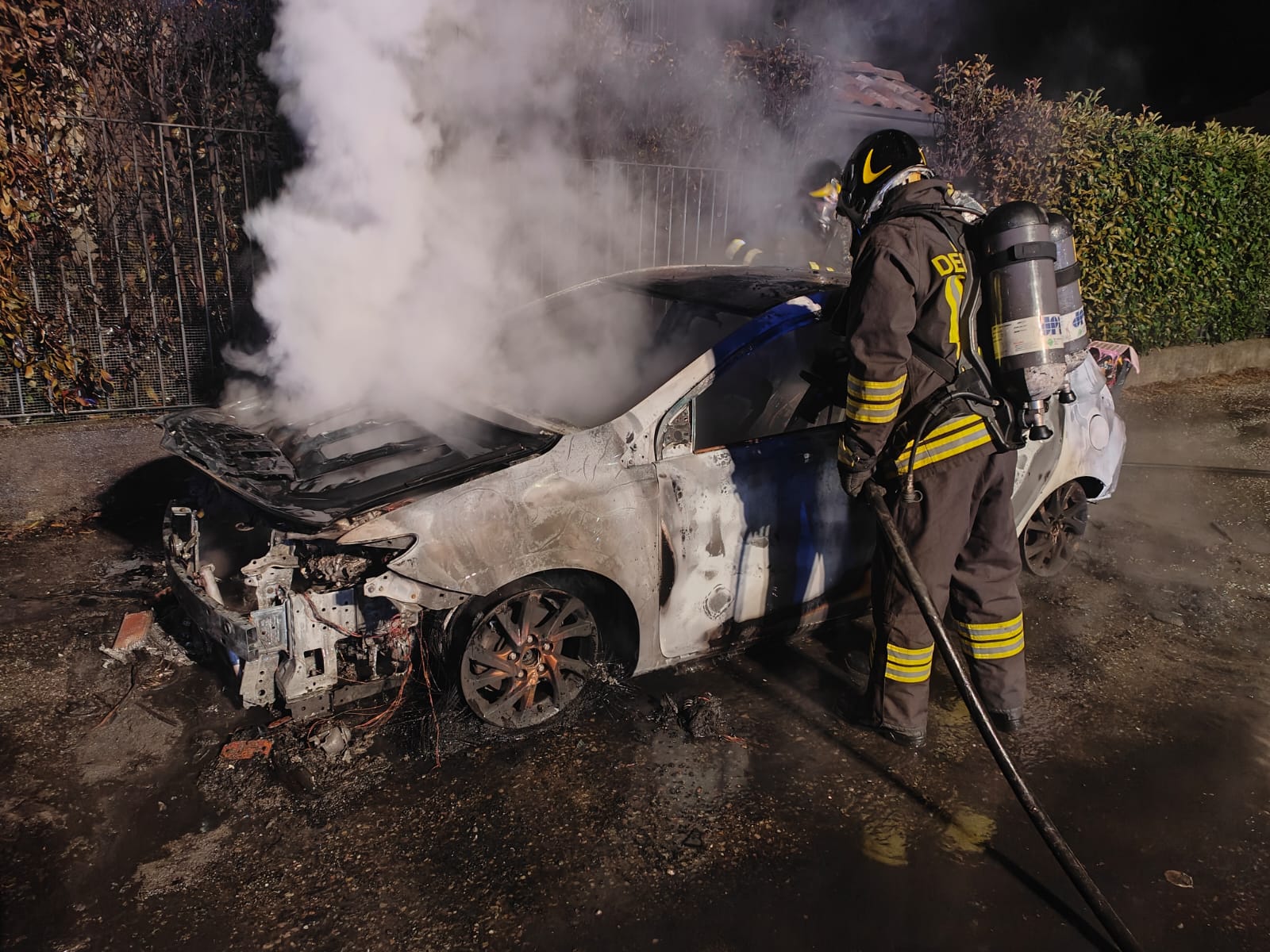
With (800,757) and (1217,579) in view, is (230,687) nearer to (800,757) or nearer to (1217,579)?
(800,757)

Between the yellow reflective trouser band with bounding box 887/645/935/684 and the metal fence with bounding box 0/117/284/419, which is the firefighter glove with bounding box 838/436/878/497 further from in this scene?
the metal fence with bounding box 0/117/284/419

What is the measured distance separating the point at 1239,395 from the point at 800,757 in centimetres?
946

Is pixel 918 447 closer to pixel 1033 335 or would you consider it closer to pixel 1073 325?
pixel 1033 335

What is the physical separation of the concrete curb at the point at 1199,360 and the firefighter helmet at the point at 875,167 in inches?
306

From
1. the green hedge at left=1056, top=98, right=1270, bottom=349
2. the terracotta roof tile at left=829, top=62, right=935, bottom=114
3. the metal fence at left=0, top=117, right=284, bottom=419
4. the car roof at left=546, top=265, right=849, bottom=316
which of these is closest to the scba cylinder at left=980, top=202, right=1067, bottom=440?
the car roof at left=546, top=265, right=849, bottom=316

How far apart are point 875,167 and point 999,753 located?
217cm

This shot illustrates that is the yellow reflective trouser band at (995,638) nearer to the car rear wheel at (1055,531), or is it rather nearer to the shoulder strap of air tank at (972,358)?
the shoulder strap of air tank at (972,358)

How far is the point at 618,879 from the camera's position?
8.22 ft

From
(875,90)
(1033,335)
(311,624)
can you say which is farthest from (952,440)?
(875,90)

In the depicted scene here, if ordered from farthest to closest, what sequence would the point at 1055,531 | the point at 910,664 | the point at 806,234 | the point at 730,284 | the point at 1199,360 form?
the point at 1199,360 < the point at 806,234 < the point at 1055,531 < the point at 730,284 < the point at 910,664

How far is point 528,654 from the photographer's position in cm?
309

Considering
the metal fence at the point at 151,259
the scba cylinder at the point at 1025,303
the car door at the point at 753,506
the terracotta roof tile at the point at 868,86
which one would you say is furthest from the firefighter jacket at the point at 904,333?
the terracotta roof tile at the point at 868,86

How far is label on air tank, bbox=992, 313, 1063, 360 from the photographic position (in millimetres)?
2922

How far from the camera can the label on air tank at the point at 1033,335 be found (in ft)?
9.59
